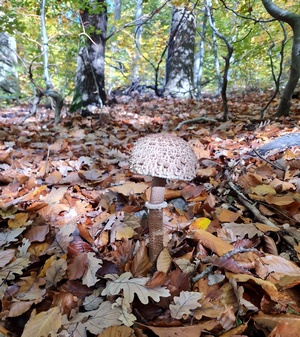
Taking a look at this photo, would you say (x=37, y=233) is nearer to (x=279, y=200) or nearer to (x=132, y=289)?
(x=132, y=289)

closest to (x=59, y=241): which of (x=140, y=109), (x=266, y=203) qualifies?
(x=266, y=203)

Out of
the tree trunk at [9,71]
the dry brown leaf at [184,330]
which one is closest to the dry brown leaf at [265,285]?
the dry brown leaf at [184,330]

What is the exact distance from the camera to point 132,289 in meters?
1.49

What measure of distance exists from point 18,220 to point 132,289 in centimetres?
116

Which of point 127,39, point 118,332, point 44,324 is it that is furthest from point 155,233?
point 127,39

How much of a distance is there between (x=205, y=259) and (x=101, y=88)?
23.1ft

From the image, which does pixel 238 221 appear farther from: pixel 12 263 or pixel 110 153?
pixel 110 153

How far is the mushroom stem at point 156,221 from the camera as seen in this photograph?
1.65 m

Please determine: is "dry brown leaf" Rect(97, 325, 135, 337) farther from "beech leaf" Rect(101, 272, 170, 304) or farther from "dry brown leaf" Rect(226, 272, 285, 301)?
"dry brown leaf" Rect(226, 272, 285, 301)

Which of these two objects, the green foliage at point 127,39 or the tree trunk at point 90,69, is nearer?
the green foliage at point 127,39

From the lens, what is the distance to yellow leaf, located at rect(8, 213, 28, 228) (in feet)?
6.83

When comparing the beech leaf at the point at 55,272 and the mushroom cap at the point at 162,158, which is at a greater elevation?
the mushroom cap at the point at 162,158

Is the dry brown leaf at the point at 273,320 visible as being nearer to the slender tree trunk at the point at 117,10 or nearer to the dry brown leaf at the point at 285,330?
the dry brown leaf at the point at 285,330

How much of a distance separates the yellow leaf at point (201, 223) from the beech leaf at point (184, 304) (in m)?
0.65
